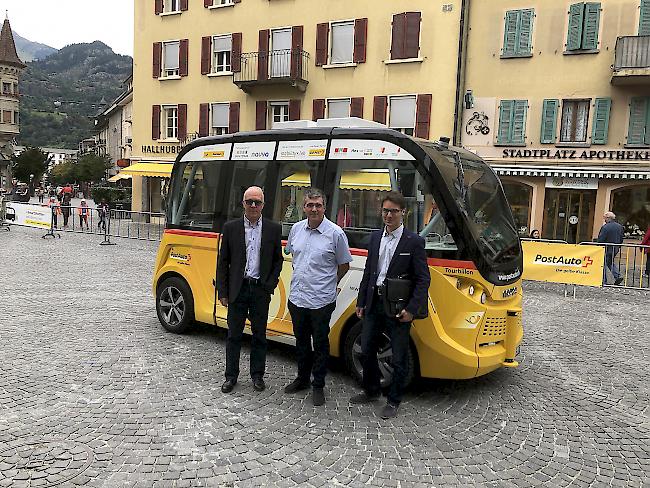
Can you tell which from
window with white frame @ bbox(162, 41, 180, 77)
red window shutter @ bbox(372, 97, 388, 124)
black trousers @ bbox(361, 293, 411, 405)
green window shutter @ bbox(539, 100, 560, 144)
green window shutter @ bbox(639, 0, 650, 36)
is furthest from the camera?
window with white frame @ bbox(162, 41, 180, 77)

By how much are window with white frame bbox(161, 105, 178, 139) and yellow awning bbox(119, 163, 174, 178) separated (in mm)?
1626

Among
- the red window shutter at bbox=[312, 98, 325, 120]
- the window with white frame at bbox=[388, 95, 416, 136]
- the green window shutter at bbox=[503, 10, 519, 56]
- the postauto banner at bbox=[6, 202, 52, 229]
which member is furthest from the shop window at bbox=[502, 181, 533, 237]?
the postauto banner at bbox=[6, 202, 52, 229]

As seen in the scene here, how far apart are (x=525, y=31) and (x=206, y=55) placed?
49.2 ft

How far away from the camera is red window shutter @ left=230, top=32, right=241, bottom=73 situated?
26297mm

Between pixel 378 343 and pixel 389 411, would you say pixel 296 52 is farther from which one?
pixel 389 411

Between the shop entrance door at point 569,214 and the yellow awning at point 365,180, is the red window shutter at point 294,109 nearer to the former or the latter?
the shop entrance door at point 569,214

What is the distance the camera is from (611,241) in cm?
1350

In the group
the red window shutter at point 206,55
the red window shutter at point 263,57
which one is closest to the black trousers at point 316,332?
the red window shutter at point 263,57

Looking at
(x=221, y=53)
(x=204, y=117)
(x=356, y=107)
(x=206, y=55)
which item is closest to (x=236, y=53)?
(x=221, y=53)

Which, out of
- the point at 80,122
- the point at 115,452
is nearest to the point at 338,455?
the point at 115,452

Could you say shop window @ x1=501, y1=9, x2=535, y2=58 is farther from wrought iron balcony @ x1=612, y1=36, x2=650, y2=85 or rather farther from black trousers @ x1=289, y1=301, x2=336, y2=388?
black trousers @ x1=289, y1=301, x2=336, y2=388

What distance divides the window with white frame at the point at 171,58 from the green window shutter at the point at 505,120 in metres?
16.6

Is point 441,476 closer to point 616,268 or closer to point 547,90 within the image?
point 616,268

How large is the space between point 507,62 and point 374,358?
19.4 meters
